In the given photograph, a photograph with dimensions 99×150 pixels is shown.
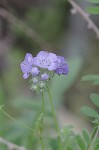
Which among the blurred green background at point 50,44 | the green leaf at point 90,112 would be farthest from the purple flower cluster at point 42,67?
the blurred green background at point 50,44

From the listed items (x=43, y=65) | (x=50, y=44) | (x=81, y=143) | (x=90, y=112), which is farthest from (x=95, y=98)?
(x=50, y=44)

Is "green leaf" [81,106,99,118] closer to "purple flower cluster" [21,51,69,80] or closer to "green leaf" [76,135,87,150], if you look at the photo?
Answer: "green leaf" [76,135,87,150]

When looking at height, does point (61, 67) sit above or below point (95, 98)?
above

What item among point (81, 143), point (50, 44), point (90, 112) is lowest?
point (81, 143)

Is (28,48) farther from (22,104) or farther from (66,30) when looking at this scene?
(22,104)

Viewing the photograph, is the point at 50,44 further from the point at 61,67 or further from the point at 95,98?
the point at 61,67

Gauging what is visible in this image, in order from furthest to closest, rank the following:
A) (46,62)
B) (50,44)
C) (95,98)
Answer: (50,44) < (95,98) < (46,62)

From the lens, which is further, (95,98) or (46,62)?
(95,98)

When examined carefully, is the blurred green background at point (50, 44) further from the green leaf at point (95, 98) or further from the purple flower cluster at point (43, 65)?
the purple flower cluster at point (43, 65)
